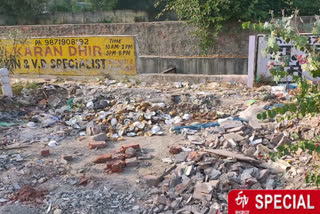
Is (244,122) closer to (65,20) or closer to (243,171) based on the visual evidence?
(243,171)

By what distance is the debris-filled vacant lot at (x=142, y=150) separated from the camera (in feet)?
14.0

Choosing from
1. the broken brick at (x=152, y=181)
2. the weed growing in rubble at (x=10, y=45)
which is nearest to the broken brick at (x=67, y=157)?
the broken brick at (x=152, y=181)

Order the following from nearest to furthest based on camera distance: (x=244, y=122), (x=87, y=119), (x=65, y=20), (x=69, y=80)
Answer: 1. (x=244, y=122)
2. (x=87, y=119)
3. (x=69, y=80)
4. (x=65, y=20)

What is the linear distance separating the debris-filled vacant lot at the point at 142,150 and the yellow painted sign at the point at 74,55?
1862 mm

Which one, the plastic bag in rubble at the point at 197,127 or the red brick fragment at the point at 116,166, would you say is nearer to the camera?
the red brick fragment at the point at 116,166

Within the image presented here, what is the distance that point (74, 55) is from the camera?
10711 mm

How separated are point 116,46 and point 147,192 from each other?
662 cm

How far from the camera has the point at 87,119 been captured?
745cm

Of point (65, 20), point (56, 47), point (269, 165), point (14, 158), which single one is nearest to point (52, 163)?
point (14, 158)

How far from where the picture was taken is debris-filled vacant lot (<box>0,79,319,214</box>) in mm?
4277

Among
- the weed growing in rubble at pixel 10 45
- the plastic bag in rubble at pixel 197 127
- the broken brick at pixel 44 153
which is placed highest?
the weed growing in rubble at pixel 10 45

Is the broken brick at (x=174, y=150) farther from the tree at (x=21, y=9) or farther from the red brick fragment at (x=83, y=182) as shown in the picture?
the tree at (x=21, y=9)

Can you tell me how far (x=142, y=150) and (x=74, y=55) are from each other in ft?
20.0

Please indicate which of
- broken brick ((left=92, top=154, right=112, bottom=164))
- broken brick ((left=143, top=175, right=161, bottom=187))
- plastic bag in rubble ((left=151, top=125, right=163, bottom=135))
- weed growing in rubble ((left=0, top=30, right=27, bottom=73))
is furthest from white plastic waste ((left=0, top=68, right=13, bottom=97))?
broken brick ((left=143, top=175, right=161, bottom=187))
